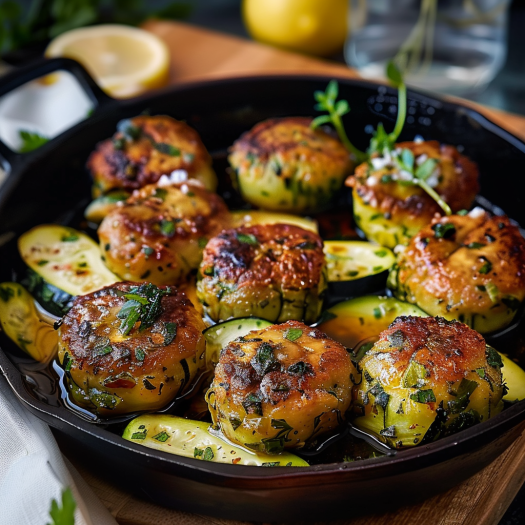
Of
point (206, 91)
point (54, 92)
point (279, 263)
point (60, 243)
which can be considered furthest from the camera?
point (54, 92)

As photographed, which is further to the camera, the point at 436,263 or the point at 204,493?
the point at 436,263

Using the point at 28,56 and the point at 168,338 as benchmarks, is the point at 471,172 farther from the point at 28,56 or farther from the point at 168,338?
the point at 28,56

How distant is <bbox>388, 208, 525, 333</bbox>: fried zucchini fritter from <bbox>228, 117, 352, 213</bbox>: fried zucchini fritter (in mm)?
556

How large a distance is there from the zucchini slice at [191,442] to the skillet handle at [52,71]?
6.00 feet

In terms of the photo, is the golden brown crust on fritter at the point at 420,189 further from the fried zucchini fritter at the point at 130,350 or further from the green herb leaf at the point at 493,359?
the fried zucchini fritter at the point at 130,350

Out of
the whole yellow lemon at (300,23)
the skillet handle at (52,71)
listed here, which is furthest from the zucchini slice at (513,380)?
the whole yellow lemon at (300,23)

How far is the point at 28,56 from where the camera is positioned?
15.6 ft

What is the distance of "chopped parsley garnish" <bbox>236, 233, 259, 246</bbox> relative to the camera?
8.19ft

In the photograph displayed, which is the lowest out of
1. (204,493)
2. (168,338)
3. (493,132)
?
(204,493)

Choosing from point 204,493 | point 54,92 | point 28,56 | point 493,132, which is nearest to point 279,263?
point 204,493

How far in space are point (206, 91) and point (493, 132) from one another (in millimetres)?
1390

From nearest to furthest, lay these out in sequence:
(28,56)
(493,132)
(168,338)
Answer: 1. (168,338)
2. (493,132)
3. (28,56)

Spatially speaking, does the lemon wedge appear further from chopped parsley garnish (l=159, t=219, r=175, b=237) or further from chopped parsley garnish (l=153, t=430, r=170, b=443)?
chopped parsley garnish (l=153, t=430, r=170, b=443)

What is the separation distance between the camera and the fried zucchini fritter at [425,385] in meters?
1.96
